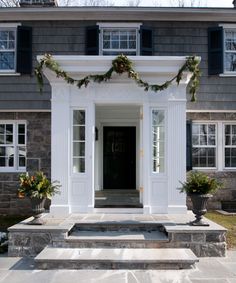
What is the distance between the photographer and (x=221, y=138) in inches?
424

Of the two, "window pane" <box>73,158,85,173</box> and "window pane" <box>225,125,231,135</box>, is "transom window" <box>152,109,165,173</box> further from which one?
"window pane" <box>225,125,231,135</box>

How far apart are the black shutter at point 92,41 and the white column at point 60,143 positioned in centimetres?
284

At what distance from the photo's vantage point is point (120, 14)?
10.4 metres

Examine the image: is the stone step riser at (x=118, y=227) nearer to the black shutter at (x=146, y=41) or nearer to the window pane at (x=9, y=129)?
the window pane at (x=9, y=129)

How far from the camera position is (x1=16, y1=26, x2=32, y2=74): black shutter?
410 inches

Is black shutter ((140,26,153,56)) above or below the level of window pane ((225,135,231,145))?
above

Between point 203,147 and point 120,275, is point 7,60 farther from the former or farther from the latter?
point 120,275

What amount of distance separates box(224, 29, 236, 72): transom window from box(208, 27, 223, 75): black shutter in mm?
322

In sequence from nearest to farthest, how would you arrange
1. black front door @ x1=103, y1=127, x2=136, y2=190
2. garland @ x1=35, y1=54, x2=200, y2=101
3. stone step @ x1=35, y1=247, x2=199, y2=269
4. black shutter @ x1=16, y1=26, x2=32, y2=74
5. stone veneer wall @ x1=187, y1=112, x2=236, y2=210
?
stone step @ x1=35, y1=247, x2=199, y2=269, garland @ x1=35, y1=54, x2=200, y2=101, black shutter @ x1=16, y1=26, x2=32, y2=74, stone veneer wall @ x1=187, y1=112, x2=236, y2=210, black front door @ x1=103, y1=127, x2=136, y2=190

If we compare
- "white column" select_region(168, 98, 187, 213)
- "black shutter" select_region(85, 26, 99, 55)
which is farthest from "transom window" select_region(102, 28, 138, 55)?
"white column" select_region(168, 98, 187, 213)

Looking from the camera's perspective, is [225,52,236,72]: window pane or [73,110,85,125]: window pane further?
[225,52,236,72]: window pane

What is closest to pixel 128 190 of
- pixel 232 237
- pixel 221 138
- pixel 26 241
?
pixel 221 138

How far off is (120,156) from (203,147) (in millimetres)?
2678

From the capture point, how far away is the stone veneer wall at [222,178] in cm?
1057
